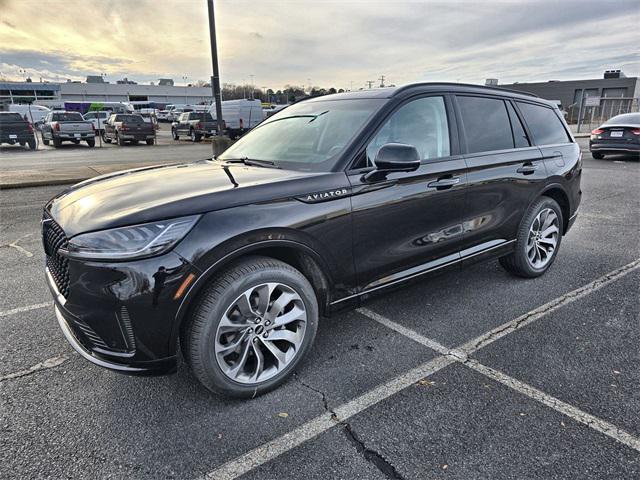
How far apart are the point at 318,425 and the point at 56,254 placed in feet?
5.77

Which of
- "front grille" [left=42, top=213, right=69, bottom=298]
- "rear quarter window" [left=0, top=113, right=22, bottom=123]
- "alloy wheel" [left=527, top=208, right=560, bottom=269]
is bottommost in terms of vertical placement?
"alloy wheel" [left=527, top=208, right=560, bottom=269]

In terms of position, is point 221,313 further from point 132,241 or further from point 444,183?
point 444,183

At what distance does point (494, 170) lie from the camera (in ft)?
12.6

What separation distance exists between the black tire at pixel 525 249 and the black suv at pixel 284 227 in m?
0.02

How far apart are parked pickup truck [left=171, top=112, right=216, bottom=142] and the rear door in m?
23.9

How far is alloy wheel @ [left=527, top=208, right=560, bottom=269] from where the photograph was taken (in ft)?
14.4

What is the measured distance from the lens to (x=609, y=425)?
7.89 ft

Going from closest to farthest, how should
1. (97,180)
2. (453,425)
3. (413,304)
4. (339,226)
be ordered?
1. (453,425)
2. (339,226)
3. (97,180)
4. (413,304)

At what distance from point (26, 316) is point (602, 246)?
245 inches

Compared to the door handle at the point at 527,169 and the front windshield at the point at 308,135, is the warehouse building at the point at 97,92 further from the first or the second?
the door handle at the point at 527,169

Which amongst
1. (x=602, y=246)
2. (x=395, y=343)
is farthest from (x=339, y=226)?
(x=602, y=246)

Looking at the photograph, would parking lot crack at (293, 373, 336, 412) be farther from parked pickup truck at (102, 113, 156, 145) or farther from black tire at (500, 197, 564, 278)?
parked pickup truck at (102, 113, 156, 145)

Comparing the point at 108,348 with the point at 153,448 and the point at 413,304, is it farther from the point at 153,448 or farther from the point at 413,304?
the point at 413,304

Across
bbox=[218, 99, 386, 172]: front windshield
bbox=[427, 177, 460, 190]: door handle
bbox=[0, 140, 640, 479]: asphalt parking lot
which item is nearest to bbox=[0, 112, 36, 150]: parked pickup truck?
bbox=[0, 140, 640, 479]: asphalt parking lot
